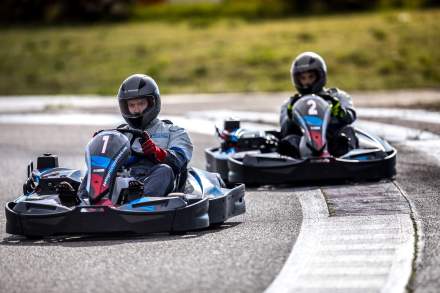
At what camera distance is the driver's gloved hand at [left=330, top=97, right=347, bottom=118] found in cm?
1256

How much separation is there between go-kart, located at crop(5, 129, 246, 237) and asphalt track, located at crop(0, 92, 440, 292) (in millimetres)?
104

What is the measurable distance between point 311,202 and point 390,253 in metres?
2.73

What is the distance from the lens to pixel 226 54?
32.1m

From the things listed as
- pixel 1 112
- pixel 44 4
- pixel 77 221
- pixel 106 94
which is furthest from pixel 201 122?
pixel 44 4

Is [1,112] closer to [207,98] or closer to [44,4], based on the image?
[207,98]

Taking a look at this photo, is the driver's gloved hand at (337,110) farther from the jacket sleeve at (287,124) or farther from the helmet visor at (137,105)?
the helmet visor at (137,105)

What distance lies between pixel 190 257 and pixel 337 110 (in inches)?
195

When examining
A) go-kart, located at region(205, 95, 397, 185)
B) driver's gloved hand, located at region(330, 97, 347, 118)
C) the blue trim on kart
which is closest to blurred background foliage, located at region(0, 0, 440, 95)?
driver's gloved hand, located at region(330, 97, 347, 118)

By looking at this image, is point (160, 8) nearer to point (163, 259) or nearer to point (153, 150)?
point (153, 150)

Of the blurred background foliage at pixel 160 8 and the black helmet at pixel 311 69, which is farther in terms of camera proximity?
the blurred background foliage at pixel 160 8

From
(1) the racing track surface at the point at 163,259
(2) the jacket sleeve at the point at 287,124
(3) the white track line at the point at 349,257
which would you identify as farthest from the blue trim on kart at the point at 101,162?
(2) the jacket sleeve at the point at 287,124

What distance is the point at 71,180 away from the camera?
32.2ft

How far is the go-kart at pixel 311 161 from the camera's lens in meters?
11.7

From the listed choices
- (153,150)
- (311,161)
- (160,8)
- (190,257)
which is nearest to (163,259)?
(190,257)
